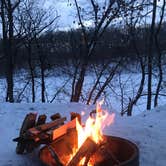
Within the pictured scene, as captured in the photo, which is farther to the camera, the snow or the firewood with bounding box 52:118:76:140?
the snow

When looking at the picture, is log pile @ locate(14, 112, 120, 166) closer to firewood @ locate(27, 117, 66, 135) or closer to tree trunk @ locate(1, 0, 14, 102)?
firewood @ locate(27, 117, 66, 135)

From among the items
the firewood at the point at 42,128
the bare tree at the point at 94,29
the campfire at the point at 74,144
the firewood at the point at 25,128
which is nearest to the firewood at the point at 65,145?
the campfire at the point at 74,144

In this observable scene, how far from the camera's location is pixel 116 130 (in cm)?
561

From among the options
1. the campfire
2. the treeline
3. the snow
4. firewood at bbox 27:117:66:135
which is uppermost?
the treeline

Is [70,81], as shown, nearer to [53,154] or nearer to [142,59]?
[142,59]

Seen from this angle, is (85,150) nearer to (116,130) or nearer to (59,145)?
(59,145)

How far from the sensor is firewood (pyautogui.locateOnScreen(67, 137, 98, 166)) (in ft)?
11.8

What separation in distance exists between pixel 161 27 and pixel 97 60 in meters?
3.14

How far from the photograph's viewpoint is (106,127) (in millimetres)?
5730

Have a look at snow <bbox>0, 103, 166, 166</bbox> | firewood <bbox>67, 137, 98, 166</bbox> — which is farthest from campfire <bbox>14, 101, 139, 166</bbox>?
snow <bbox>0, 103, 166, 166</bbox>

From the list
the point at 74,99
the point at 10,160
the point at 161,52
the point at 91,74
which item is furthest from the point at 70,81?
the point at 10,160

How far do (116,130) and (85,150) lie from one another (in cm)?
203

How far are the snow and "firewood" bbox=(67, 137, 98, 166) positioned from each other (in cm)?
39

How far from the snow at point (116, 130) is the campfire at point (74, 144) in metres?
0.20
